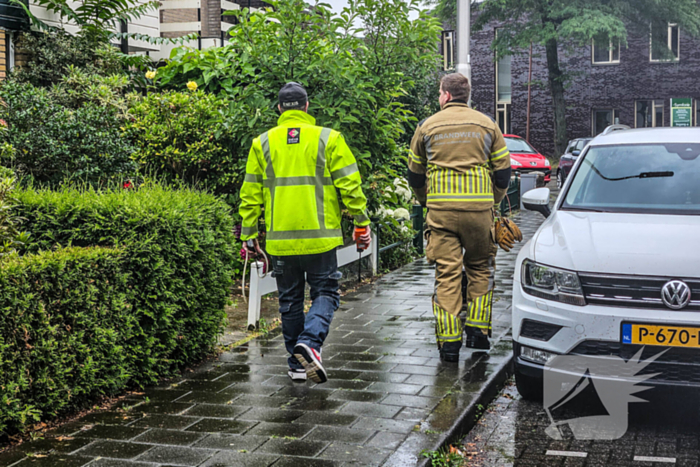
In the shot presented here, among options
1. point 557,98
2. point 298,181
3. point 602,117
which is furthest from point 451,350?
point 602,117

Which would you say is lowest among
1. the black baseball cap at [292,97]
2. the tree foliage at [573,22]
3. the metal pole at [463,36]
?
Answer: the black baseball cap at [292,97]

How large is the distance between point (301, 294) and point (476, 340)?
4.75ft

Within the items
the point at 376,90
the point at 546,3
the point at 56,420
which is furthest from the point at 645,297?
the point at 546,3

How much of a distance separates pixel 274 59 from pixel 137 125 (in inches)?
77.3

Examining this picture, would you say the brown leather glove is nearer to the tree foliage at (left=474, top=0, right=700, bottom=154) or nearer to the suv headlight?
the suv headlight

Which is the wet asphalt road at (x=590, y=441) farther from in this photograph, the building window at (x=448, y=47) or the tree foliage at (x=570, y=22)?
the building window at (x=448, y=47)

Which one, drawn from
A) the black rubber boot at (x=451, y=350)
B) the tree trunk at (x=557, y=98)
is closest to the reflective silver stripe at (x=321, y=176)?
the black rubber boot at (x=451, y=350)

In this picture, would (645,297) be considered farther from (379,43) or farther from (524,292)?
(379,43)

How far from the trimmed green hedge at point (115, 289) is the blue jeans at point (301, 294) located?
25.9 inches

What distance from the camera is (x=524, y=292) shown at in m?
4.80

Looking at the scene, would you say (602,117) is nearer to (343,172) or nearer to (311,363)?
(343,172)

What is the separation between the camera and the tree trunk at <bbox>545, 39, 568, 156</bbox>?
37.1 m

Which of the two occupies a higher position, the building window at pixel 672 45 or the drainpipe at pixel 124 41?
the building window at pixel 672 45

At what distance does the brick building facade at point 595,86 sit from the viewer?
4159cm
